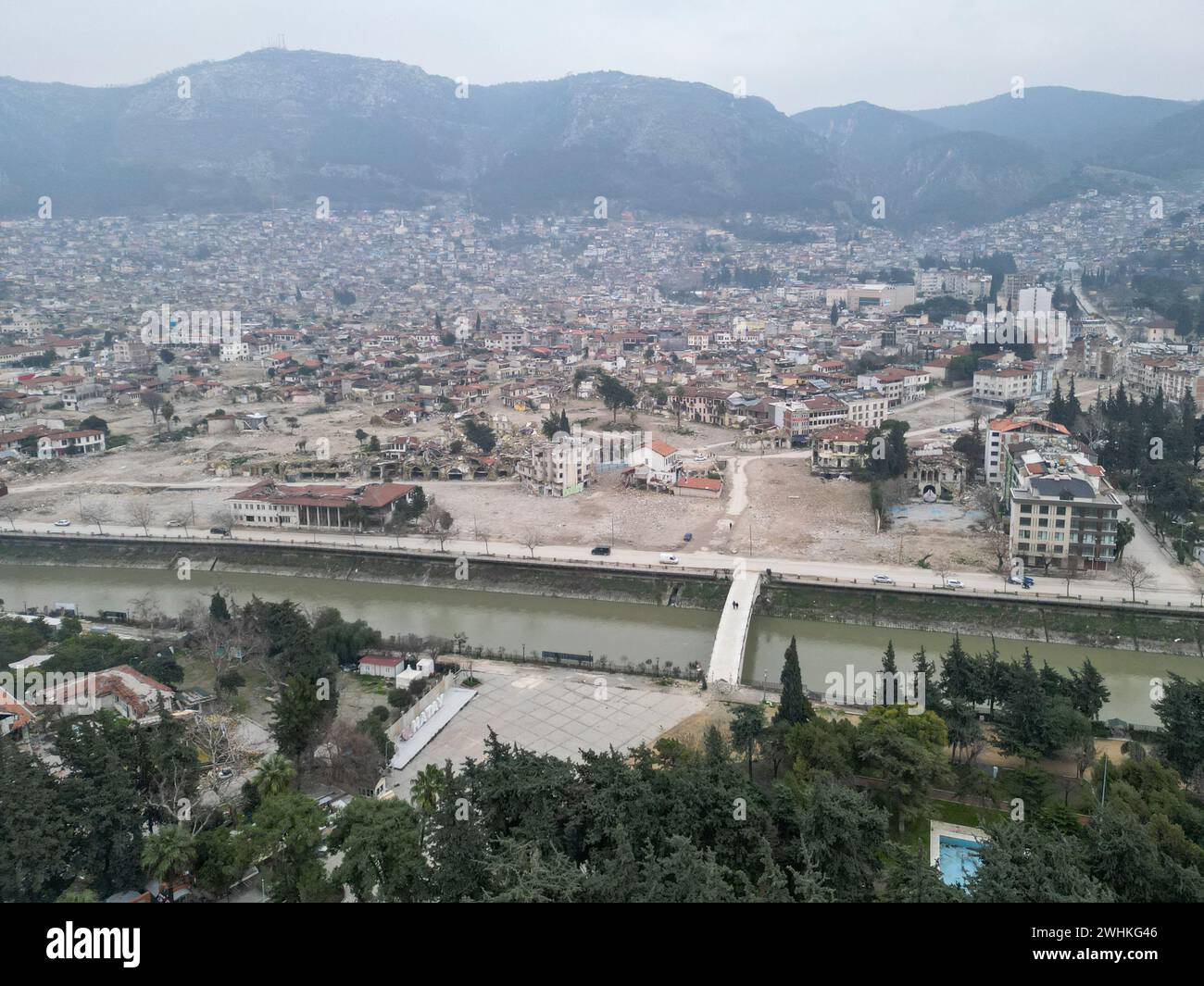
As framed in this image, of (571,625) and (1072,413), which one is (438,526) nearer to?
(571,625)

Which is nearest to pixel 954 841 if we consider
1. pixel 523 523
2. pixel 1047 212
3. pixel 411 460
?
pixel 523 523

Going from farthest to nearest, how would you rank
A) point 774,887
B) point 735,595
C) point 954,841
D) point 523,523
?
point 523,523
point 735,595
point 954,841
point 774,887

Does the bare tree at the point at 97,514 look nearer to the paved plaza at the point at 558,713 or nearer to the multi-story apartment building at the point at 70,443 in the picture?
the multi-story apartment building at the point at 70,443

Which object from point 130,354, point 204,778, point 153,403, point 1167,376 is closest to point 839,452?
point 1167,376

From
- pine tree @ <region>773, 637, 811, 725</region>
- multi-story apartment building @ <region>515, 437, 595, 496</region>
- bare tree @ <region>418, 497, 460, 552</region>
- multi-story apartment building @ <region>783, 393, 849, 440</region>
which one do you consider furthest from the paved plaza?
multi-story apartment building @ <region>783, 393, 849, 440</region>
